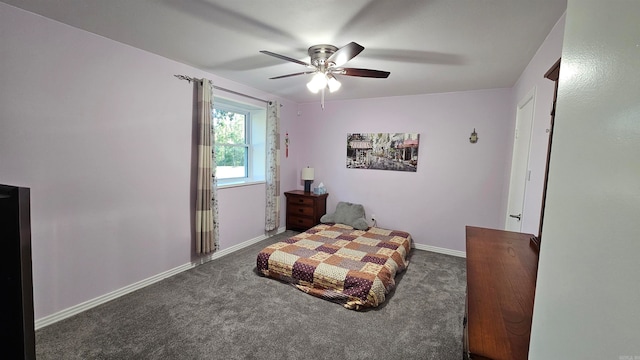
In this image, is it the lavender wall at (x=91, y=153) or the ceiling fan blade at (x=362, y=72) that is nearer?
the lavender wall at (x=91, y=153)

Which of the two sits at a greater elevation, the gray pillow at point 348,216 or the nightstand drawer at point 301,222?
the gray pillow at point 348,216

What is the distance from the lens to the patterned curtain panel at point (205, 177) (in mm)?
3016

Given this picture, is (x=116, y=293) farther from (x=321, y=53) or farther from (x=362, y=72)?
(x=362, y=72)

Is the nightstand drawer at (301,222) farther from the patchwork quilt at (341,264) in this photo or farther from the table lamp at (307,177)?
the patchwork quilt at (341,264)

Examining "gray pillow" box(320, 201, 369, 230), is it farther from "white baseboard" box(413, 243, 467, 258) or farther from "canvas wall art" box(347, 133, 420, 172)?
"white baseboard" box(413, 243, 467, 258)

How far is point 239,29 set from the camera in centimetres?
201

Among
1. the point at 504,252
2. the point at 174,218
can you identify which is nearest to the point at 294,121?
the point at 174,218

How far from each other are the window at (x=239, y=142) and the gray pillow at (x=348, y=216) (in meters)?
1.31

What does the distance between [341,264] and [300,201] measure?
1952mm

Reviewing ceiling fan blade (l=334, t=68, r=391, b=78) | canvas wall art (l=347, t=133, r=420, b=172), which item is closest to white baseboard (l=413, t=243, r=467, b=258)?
canvas wall art (l=347, t=133, r=420, b=172)

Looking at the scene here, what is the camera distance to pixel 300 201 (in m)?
4.57

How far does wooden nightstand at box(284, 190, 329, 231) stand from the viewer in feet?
14.7

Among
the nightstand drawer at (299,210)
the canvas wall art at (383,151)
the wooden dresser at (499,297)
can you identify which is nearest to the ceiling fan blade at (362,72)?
the wooden dresser at (499,297)

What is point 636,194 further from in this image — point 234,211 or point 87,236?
point 234,211
